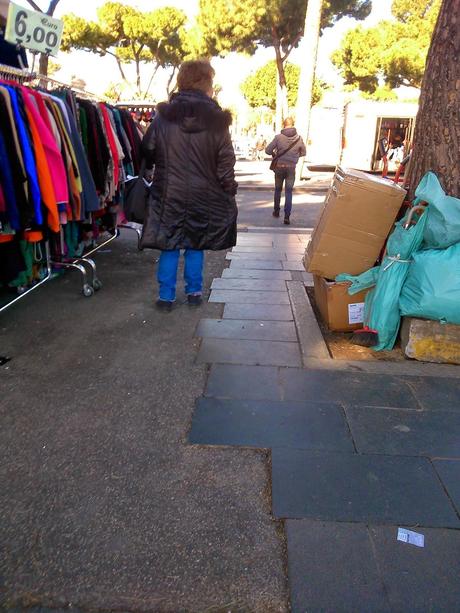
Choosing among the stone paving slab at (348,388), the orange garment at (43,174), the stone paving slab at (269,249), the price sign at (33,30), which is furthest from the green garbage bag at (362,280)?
the price sign at (33,30)

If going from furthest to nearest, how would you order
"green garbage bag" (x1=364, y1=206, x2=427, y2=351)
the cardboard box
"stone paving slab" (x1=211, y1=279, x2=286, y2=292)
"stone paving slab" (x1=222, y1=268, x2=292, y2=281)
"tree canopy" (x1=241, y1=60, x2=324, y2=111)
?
"tree canopy" (x1=241, y1=60, x2=324, y2=111) < "stone paving slab" (x1=222, y1=268, x2=292, y2=281) < "stone paving slab" (x1=211, y1=279, x2=286, y2=292) < the cardboard box < "green garbage bag" (x1=364, y1=206, x2=427, y2=351)

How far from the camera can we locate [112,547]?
1.80m

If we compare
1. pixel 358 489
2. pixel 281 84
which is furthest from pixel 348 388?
pixel 281 84

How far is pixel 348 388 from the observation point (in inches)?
117

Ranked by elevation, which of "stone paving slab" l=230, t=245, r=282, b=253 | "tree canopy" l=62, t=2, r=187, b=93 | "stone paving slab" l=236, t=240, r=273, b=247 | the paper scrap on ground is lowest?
"stone paving slab" l=236, t=240, r=273, b=247

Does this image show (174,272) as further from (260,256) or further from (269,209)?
(269,209)

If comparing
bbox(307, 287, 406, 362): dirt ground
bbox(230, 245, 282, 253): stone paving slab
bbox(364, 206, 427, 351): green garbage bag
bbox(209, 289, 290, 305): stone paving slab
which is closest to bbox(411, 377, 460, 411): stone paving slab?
bbox(307, 287, 406, 362): dirt ground

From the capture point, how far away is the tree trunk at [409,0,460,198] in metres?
3.41

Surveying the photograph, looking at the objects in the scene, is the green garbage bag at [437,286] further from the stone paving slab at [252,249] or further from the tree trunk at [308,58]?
the tree trunk at [308,58]

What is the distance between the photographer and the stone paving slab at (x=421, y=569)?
5.20 feet

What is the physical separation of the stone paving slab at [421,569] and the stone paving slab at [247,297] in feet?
9.50

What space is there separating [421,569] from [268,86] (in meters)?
46.4

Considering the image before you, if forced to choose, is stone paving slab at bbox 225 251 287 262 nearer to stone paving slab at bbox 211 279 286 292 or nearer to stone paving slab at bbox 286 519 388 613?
stone paving slab at bbox 211 279 286 292

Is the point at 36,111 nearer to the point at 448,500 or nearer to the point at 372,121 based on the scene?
the point at 448,500
